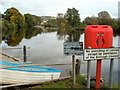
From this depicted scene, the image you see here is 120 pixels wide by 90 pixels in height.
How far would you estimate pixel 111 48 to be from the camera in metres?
4.39

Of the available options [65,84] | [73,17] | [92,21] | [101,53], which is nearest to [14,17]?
[73,17]

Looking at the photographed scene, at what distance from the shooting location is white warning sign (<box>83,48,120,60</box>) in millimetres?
4225

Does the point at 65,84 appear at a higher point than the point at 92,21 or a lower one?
lower

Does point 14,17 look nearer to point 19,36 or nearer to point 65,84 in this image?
point 19,36

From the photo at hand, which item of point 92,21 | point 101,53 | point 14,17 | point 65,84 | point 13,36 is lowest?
point 65,84

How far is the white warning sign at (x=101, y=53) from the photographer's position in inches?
166

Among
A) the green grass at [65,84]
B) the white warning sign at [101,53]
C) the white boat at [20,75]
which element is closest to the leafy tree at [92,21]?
the white boat at [20,75]

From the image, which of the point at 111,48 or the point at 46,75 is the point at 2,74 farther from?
the point at 111,48

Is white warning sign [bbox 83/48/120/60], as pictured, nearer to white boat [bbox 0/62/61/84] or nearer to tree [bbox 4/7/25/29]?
white boat [bbox 0/62/61/84]

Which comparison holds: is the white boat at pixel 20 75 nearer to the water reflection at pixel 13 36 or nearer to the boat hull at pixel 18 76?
the boat hull at pixel 18 76

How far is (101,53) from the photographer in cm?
434

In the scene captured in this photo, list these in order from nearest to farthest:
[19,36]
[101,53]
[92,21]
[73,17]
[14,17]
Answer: [101,53] → [19,36] → [92,21] → [14,17] → [73,17]

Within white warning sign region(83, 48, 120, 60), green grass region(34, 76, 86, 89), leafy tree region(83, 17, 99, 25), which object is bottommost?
green grass region(34, 76, 86, 89)

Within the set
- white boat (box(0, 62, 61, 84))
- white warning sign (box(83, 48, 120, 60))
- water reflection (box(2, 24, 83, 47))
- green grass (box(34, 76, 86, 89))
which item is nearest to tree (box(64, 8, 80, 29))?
water reflection (box(2, 24, 83, 47))
